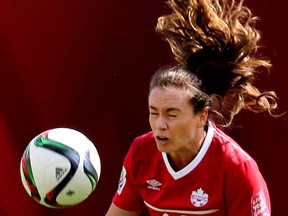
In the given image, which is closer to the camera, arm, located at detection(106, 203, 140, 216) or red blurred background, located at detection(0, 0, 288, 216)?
arm, located at detection(106, 203, 140, 216)

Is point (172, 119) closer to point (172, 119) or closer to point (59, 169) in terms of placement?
point (172, 119)

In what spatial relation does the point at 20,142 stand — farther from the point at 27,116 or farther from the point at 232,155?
the point at 232,155

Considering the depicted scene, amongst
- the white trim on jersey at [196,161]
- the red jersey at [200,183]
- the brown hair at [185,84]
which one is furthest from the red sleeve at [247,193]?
the brown hair at [185,84]

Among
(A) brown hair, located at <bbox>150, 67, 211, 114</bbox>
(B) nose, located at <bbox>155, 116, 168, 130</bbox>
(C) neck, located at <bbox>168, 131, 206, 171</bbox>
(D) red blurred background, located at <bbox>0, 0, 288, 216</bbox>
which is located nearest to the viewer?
(B) nose, located at <bbox>155, 116, 168, 130</bbox>

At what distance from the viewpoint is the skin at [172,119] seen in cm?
334

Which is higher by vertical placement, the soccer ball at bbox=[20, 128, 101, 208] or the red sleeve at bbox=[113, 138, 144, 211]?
the soccer ball at bbox=[20, 128, 101, 208]

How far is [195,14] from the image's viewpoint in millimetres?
3791

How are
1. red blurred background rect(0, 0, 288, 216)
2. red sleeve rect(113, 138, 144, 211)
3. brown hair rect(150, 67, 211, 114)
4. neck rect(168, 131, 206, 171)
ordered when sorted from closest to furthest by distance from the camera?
brown hair rect(150, 67, 211, 114)
neck rect(168, 131, 206, 171)
red sleeve rect(113, 138, 144, 211)
red blurred background rect(0, 0, 288, 216)

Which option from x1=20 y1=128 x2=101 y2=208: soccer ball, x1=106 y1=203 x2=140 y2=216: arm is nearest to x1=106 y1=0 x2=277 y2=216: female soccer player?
x1=106 y1=203 x2=140 y2=216: arm

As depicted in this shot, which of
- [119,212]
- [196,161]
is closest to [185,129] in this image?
[196,161]

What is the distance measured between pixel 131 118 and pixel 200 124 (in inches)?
38.2

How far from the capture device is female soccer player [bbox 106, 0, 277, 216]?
3.37m

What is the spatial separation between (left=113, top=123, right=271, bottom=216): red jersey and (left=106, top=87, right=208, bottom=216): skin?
128mm

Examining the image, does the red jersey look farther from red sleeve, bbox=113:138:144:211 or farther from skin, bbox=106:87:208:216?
skin, bbox=106:87:208:216
